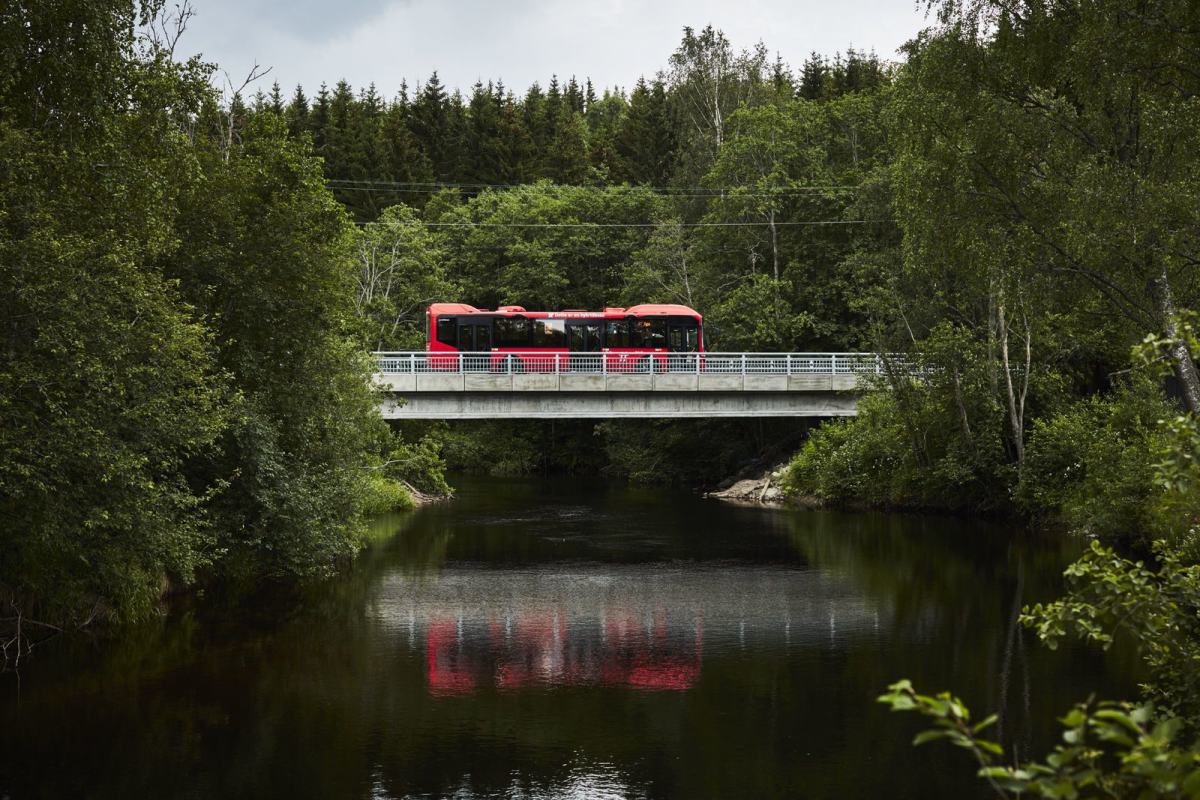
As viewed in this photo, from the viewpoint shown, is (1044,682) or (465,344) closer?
(1044,682)

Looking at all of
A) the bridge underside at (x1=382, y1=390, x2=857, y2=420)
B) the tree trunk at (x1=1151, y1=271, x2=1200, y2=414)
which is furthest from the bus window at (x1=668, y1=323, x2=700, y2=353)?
the tree trunk at (x1=1151, y1=271, x2=1200, y2=414)

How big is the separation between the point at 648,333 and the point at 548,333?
4.28 meters

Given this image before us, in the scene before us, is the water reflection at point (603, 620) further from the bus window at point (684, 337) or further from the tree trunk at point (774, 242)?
the tree trunk at point (774, 242)

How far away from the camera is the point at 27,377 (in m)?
16.9

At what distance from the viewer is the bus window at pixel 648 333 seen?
50.2m

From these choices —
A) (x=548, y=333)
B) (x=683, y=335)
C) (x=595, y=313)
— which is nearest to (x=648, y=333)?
(x=683, y=335)

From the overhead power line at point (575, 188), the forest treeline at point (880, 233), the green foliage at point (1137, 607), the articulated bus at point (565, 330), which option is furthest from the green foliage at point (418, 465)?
the green foliage at point (1137, 607)

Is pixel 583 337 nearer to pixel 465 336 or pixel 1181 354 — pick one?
pixel 465 336

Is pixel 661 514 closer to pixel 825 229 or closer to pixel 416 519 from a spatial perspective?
pixel 416 519

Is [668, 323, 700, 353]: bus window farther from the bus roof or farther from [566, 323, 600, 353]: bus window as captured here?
[566, 323, 600, 353]: bus window

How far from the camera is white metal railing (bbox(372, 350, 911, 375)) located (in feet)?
133

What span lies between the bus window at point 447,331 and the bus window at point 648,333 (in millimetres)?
7513

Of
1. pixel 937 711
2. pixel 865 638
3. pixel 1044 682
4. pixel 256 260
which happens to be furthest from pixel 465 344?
pixel 937 711

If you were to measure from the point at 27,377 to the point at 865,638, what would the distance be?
14268mm
